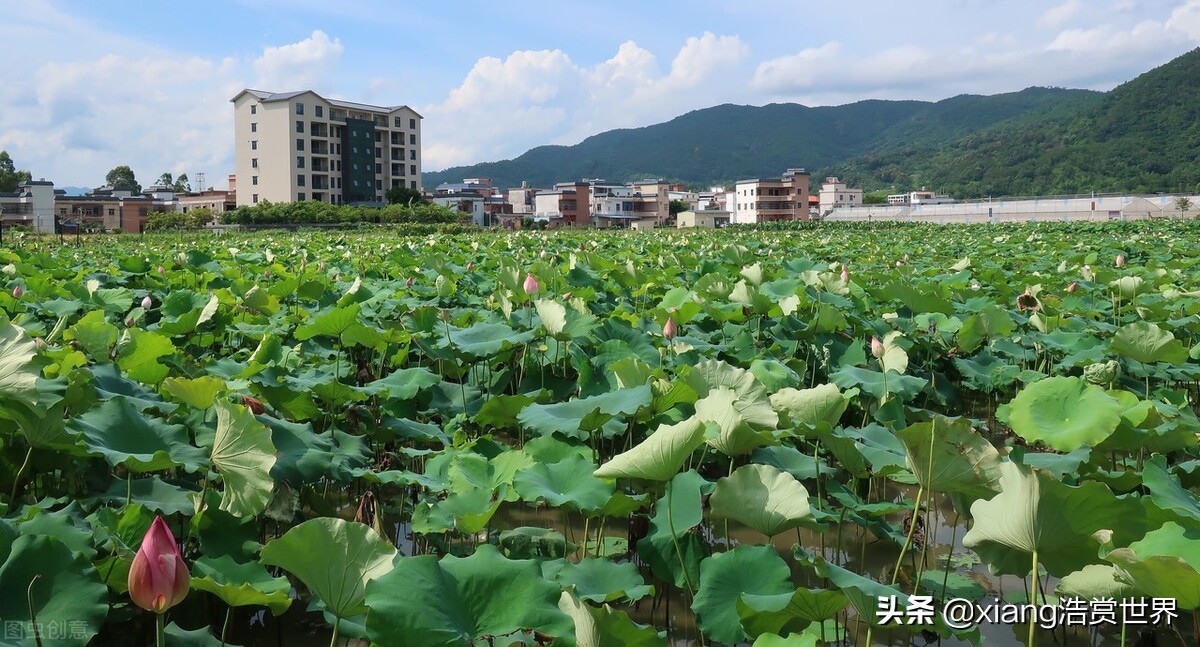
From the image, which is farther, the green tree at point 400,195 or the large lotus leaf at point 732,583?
the green tree at point 400,195

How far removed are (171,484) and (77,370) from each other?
0.34 meters

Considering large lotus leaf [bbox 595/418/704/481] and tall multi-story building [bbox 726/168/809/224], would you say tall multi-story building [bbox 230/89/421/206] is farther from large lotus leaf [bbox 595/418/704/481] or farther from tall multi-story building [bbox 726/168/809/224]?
large lotus leaf [bbox 595/418/704/481]

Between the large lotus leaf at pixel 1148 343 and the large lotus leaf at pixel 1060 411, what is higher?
the large lotus leaf at pixel 1148 343

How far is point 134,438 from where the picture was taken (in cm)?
151

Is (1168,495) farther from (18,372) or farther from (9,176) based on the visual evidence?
(9,176)

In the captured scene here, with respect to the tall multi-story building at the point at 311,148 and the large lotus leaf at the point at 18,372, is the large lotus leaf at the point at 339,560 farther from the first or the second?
the tall multi-story building at the point at 311,148

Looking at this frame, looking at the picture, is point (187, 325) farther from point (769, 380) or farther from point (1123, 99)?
point (1123, 99)

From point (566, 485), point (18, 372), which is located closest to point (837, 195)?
point (566, 485)

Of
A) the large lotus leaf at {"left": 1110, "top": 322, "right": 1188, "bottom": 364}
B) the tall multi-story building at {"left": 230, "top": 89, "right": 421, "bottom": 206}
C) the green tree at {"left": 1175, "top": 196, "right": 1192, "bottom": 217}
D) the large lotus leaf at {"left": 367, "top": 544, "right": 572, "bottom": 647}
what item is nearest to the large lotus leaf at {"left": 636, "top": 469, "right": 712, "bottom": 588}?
the large lotus leaf at {"left": 367, "top": 544, "right": 572, "bottom": 647}

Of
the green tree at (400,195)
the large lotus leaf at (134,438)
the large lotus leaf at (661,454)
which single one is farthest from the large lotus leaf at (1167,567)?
the green tree at (400,195)

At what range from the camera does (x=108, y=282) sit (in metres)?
4.38

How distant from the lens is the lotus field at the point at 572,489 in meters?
1.08

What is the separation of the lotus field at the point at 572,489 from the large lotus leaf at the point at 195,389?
35 mm

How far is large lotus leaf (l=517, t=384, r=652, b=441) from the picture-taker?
5.91 ft
